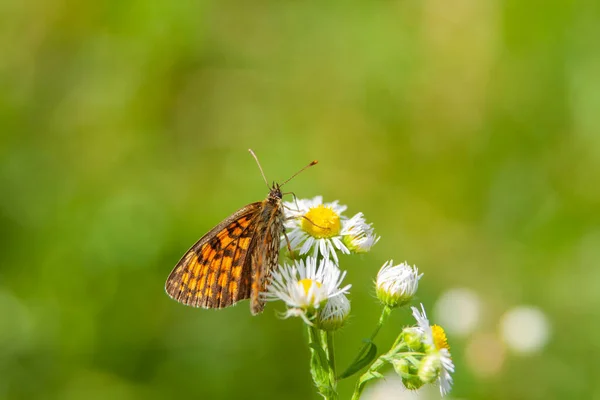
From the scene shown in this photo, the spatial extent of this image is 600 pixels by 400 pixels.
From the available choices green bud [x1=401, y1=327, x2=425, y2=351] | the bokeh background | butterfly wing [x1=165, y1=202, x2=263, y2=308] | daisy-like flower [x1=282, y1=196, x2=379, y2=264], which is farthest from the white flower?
the bokeh background

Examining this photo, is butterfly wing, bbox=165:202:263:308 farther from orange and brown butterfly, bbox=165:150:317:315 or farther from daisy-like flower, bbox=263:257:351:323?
daisy-like flower, bbox=263:257:351:323

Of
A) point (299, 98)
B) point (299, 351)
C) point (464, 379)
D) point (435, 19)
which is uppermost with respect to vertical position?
point (435, 19)

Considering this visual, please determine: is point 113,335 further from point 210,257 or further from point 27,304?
point 210,257

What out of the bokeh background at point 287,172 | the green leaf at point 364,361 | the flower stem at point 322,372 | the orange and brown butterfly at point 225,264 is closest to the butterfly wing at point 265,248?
the orange and brown butterfly at point 225,264

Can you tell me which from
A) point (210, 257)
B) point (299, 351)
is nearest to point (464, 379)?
point (299, 351)

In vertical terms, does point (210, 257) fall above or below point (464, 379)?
above

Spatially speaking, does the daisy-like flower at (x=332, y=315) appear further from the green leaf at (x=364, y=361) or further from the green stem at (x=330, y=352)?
the green leaf at (x=364, y=361)

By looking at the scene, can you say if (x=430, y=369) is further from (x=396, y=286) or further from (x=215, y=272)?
(x=215, y=272)
